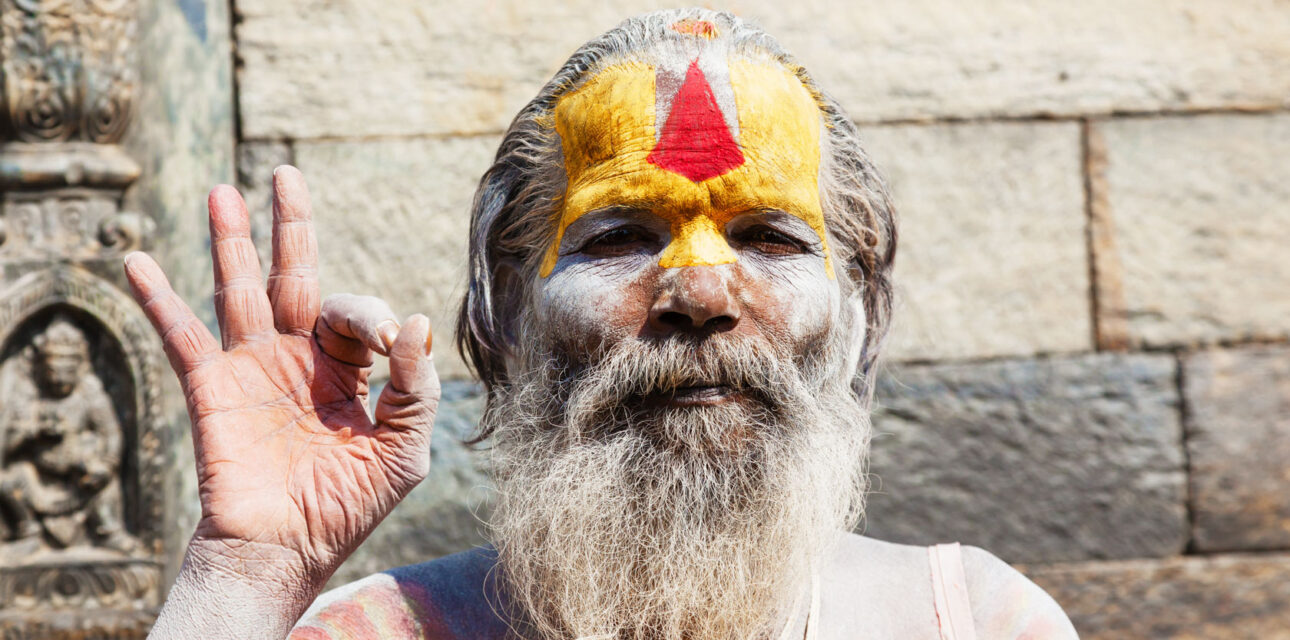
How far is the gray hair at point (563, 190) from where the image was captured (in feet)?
6.57

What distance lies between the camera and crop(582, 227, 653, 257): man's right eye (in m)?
1.86

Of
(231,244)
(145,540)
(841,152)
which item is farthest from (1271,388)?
(145,540)

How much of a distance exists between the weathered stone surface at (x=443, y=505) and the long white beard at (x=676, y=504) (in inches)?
45.9

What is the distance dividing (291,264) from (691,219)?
0.63m

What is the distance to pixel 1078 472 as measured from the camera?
308cm

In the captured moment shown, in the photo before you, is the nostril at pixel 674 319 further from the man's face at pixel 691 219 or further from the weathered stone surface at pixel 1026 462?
the weathered stone surface at pixel 1026 462

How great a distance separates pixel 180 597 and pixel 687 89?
1115 millimetres

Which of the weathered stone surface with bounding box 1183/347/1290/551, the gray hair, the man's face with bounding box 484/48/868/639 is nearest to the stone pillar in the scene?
the gray hair

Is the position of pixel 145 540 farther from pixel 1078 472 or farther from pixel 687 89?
pixel 1078 472

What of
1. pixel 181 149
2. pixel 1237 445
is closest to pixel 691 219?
pixel 181 149

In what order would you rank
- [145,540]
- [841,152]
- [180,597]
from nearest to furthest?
[180,597], [841,152], [145,540]

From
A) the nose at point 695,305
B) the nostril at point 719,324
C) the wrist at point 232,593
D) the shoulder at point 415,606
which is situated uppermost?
the nose at point 695,305

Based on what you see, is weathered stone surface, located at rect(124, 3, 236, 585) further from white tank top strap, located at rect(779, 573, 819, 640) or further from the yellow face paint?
white tank top strap, located at rect(779, 573, 819, 640)

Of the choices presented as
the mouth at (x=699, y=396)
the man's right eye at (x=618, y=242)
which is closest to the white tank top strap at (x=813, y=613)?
the mouth at (x=699, y=396)
